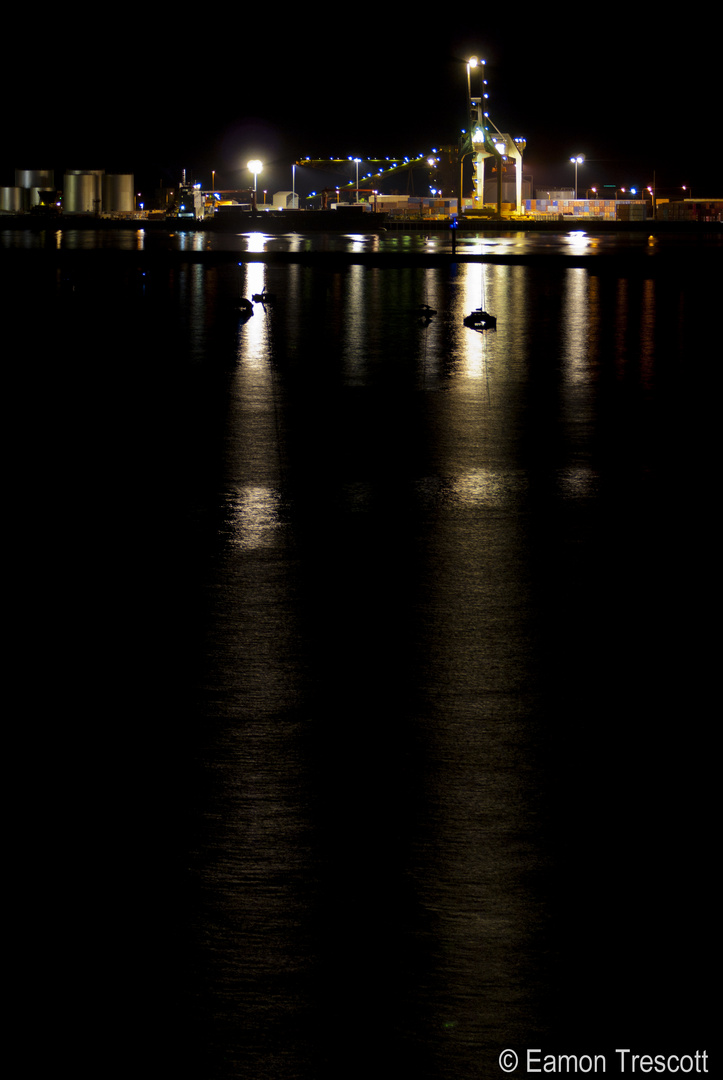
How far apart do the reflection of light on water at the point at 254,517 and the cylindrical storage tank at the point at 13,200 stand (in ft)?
380

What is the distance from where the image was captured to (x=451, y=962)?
342 cm

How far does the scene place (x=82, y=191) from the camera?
114m

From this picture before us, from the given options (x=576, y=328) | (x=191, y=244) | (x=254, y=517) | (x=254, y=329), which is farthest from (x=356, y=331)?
(x=191, y=244)

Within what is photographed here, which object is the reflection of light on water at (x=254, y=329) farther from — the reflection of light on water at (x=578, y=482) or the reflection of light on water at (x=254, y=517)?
the reflection of light on water at (x=254, y=517)

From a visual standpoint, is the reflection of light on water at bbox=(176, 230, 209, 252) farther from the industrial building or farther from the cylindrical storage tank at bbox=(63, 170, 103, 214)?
the cylindrical storage tank at bbox=(63, 170, 103, 214)

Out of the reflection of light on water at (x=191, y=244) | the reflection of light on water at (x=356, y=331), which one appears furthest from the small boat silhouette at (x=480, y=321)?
the reflection of light on water at (x=191, y=244)

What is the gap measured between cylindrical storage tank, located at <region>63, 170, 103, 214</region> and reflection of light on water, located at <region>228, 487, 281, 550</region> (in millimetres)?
109929

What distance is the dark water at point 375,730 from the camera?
3.28 m

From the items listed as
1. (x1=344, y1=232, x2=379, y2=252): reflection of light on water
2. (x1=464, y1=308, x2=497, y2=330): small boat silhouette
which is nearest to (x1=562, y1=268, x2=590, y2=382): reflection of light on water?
(x1=464, y1=308, x2=497, y2=330): small boat silhouette

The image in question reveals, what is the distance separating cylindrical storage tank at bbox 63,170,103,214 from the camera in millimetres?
113688

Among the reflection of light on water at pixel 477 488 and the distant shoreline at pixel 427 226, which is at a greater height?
the distant shoreline at pixel 427 226

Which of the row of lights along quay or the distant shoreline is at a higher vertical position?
the row of lights along quay

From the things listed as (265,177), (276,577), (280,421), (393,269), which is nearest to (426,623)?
(276,577)

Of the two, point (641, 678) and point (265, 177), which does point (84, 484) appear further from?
point (265, 177)
